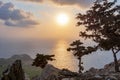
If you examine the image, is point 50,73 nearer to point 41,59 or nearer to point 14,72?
point 14,72

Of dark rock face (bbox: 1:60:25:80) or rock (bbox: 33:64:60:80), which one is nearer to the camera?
dark rock face (bbox: 1:60:25:80)

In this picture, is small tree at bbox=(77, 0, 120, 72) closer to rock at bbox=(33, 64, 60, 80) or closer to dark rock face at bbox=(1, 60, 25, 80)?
rock at bbox=(33, 64, 60, 80)

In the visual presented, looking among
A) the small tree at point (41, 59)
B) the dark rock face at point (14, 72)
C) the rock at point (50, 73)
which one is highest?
the small tree at point (41, 59)

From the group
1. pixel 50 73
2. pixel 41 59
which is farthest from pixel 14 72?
pixel 41 59

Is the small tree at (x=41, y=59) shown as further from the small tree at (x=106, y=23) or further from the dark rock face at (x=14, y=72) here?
the dark rock face at (x=14, y=72)

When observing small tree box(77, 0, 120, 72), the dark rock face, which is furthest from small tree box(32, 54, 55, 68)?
the dark rock face

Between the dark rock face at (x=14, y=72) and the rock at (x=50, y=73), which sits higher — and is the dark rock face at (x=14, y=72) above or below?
below

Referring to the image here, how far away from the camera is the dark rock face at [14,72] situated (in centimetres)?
1777

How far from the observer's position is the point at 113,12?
50.8 m

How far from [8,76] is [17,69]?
2.56 feet

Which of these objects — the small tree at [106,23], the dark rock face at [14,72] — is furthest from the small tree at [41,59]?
the dark rock face at [14,72]

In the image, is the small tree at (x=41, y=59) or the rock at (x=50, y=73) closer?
the rock at (x=50, y=73)

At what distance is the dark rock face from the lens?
17766 mm

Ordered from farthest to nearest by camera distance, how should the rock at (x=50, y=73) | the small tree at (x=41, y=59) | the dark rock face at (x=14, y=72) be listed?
the small tree at (x=41, y=59), the rock at (x=50, y=73), the dark rock face at (x=14, y=72)
